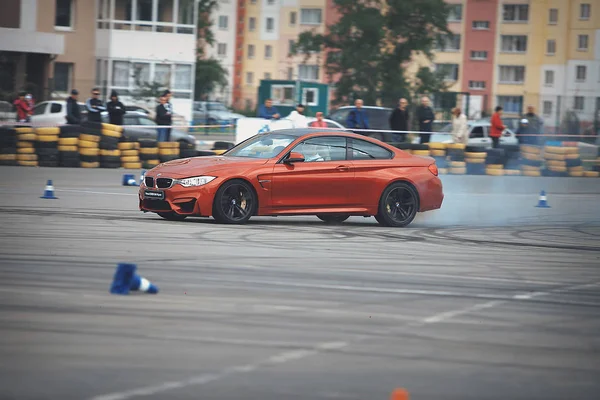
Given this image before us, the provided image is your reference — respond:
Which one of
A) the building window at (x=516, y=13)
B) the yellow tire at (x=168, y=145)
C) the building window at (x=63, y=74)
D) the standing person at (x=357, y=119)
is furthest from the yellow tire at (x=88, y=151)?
the building window at (x=516, y=13)

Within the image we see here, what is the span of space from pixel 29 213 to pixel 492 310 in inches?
308

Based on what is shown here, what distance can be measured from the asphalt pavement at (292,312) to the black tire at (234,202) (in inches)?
7.7

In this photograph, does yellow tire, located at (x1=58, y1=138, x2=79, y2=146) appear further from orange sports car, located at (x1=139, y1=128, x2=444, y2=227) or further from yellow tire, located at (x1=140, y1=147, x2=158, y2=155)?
orange sports car, located at (x1=139, y1=128, x2=444, y2=227)

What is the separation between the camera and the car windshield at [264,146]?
14.2m

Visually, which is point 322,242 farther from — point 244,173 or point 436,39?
point 436,39

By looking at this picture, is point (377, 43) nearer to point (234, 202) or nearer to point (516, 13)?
point (516, 13)

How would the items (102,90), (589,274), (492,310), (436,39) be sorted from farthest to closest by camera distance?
(436,39) < (102,90) < (589,274) < (492,310)

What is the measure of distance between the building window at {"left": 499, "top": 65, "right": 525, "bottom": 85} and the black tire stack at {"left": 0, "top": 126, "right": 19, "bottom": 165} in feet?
203

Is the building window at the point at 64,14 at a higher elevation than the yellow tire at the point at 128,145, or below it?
higher

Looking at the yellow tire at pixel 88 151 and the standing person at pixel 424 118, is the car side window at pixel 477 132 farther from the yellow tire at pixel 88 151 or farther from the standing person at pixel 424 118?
the yellow tire at pixel 88 151

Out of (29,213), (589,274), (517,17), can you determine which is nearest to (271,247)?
(589,274)

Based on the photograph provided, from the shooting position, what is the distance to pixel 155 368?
5922mm

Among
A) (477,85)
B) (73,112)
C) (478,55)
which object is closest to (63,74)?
(73,112)

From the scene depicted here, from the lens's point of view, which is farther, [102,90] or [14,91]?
[102,90]
